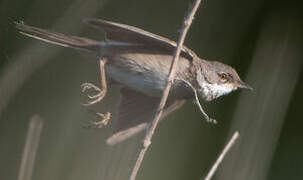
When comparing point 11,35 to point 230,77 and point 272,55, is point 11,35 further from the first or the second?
point 272,55

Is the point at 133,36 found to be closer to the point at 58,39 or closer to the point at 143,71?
the point at 143,71

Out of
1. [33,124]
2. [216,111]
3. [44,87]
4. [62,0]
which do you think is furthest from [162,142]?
[33,124]

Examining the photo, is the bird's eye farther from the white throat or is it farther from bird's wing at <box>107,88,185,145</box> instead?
bird's wing at <box>107,88,185,145</box>

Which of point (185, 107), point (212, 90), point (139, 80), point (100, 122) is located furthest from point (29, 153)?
point (185, 107)

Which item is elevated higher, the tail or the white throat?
the tail

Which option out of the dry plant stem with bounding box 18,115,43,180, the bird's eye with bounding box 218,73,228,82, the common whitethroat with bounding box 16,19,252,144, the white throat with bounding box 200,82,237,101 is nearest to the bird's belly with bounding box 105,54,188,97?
the common whitethroat with bounding box 16,19,252,144

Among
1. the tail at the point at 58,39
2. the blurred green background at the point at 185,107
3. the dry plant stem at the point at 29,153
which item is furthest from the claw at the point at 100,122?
the dry plant stem at the point at 29,153
